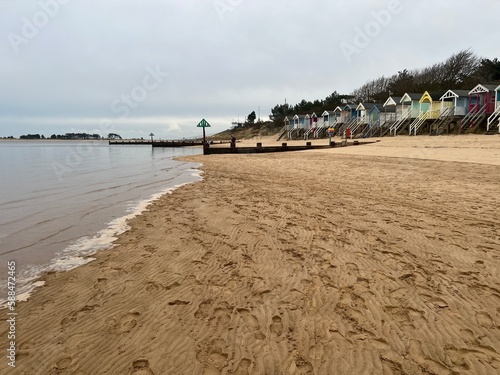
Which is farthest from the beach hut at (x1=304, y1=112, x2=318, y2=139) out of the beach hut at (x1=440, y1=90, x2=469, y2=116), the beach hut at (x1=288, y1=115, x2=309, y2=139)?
the beach hut at (x1=440, y1=90, x2=469, y2=116)

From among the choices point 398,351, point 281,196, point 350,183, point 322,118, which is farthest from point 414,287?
point 322,118

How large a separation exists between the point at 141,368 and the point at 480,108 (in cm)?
4163

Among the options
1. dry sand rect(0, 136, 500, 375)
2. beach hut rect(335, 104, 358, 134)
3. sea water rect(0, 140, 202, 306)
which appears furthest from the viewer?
beach hut rect(335, 104, 358, 134)

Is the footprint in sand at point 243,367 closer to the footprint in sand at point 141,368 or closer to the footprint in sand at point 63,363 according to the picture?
the footprint in sand at point 141,368

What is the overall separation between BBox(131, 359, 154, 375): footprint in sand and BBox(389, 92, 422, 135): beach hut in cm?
4415

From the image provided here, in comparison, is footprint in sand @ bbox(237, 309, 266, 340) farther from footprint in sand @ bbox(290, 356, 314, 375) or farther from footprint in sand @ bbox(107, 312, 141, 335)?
footprint in sand @ bbox(107, 312, 141, 335)

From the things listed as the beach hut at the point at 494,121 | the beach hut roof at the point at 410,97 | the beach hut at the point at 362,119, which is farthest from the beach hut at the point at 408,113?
the beach hut at the point at 494,121

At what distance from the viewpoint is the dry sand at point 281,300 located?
2.45 meters

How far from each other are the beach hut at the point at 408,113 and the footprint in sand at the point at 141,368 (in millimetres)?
44150

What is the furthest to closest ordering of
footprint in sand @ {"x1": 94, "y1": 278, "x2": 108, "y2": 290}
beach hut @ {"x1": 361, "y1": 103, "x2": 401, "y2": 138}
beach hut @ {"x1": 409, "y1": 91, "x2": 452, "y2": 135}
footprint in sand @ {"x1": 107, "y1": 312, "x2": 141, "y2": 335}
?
beach hut @ {"x1": 361, "y1": 103, "x2": 401, "y2": 138}
beach hut @ {"x1": 409, "y1": 91, "x2": 452, "y2": 135}
footprint in sand @ {"x1": 94, "y1": 278, "x2": 108, "y2": 290}
footprint in sand @ {"x1": 107, "y1": 312, "x2": 141, "y2": 335}

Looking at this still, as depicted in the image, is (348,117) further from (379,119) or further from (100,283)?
(100,283)

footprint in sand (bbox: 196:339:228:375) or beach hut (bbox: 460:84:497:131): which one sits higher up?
beach hut (bbox: 460:84:497:131)

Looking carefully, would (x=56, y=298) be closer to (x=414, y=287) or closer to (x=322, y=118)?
(x=414, y=287)

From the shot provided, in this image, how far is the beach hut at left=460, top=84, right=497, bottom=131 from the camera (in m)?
31.0
